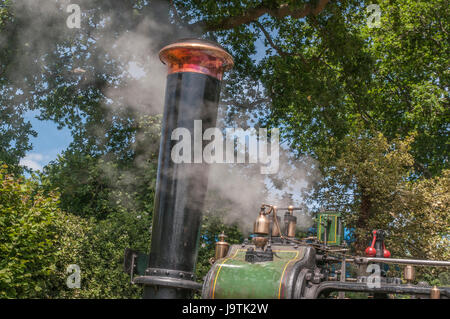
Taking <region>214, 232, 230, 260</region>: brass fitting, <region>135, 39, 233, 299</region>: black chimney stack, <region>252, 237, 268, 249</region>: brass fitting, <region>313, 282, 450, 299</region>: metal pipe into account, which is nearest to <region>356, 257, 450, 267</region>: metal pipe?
<region>313, 282, 450, 299</region>: metal pipe

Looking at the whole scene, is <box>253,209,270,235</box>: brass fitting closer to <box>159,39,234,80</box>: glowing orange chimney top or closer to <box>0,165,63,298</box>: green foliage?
<box>159,39,234,80</box>: glowing orange chimney top

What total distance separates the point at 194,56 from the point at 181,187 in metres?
1.03

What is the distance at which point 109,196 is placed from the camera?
958cm

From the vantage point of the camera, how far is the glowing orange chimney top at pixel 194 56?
3.69 meters

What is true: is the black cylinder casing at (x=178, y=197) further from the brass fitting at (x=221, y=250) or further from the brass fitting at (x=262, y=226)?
the brass fitting at (x=221, y=250)

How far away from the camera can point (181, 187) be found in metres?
3.38

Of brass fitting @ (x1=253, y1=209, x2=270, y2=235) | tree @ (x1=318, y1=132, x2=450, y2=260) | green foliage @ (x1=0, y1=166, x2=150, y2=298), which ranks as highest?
tree @ (x1=318, y1=132, x2=450, y2=260)

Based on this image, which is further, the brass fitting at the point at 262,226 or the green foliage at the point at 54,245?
the green foliage at the point at 54,245

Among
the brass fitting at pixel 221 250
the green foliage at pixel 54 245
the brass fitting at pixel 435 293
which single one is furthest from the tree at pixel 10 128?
the brass fitting at pixel 435 293

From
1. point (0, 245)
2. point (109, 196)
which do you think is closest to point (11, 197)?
point (0, 245)

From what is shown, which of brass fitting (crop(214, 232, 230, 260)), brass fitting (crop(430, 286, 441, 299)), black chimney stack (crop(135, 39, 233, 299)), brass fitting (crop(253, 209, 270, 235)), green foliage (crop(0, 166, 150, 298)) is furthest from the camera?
green foliage (crop(0, 166, 150, 298))

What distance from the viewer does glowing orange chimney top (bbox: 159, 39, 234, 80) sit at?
369 cm
